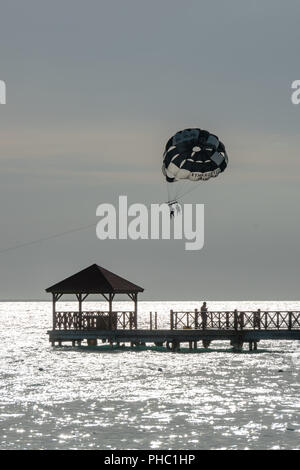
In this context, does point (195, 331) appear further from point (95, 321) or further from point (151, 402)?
point (151, 402)

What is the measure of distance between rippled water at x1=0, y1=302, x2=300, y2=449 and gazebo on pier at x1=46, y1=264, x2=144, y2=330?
2169 millimetres

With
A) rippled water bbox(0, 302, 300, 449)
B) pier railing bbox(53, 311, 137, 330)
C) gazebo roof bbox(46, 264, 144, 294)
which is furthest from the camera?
pier railing bbox(53, 311, 137, 330)

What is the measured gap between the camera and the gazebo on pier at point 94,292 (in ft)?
213

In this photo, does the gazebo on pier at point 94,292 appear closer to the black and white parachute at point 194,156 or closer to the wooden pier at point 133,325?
the wooden pier at point 133,325

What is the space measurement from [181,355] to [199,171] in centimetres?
1505

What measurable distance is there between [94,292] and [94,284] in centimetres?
49

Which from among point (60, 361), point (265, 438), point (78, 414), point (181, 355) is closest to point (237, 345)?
point (181, 355)

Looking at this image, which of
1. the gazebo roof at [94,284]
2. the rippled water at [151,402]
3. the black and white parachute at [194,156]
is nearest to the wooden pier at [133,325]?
the gazebo roof at [94,284]

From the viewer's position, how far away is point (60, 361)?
217 feet

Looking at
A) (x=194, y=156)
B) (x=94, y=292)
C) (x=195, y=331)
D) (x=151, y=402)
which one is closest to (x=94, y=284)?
(x=94, y=292)

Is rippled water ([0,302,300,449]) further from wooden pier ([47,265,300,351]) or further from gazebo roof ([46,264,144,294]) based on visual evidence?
gazebo roof ([46,264,144,294])

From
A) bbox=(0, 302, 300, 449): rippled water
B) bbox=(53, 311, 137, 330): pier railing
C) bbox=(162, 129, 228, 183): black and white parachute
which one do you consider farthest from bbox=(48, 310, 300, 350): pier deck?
bbox=(162, 129, 228, 183): black and white parachute

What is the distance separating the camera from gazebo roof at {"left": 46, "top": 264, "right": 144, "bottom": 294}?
64.9m

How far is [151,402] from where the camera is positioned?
43.4 m
